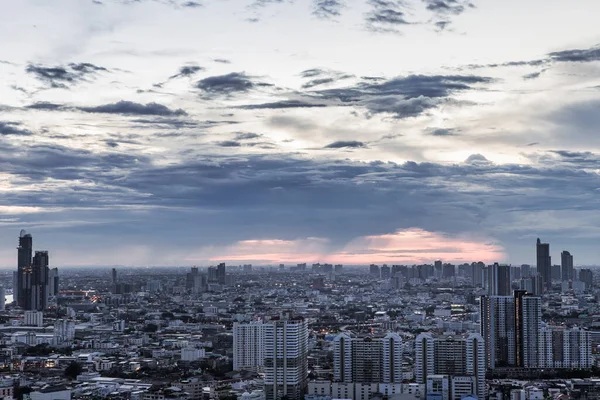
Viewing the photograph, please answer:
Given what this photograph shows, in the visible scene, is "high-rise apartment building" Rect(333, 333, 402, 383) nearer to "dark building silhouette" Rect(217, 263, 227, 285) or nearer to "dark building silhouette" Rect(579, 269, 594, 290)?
"dark building silhouette" Rect(579, 269, 594, 290)

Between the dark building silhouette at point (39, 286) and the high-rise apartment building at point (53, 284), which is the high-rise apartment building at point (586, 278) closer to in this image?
the high-rise apartment building at point (53, 284)

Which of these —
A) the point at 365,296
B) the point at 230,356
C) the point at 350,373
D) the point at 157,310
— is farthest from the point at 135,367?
the point at 365,296

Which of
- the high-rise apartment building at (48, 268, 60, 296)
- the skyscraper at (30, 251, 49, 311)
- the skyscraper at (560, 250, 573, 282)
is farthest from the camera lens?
the skyscraper at (560, 250, 573, 282)

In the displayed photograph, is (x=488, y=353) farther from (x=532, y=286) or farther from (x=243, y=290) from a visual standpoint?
(x=243, y=290)

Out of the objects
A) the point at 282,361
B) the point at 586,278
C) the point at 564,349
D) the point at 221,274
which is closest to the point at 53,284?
the point at 221,274

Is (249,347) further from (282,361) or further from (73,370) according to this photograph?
(282,361)

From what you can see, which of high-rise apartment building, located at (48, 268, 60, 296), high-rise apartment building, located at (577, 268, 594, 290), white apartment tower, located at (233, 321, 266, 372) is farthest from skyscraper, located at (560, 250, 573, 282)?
white apartment tower, located at (233, 321, 266, 372)

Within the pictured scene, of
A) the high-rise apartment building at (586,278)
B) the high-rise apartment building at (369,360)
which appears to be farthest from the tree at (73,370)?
the high-rise apartment building at (586,278)
